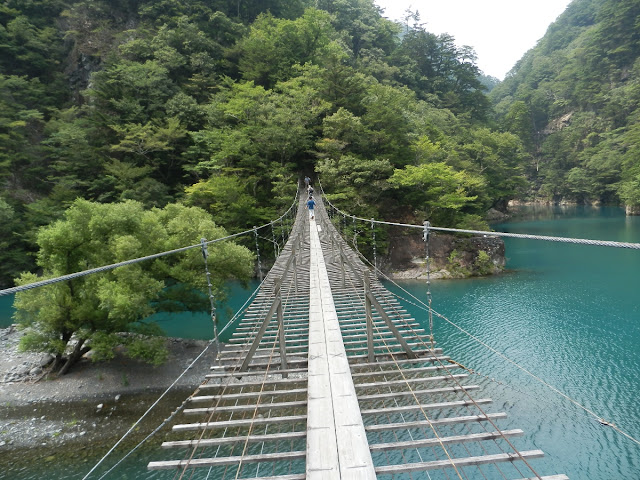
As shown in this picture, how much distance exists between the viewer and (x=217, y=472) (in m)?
5.24

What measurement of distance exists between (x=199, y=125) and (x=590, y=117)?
31928 mm

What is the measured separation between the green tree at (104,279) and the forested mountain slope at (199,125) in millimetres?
4816

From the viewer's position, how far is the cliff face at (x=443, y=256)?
1339 centimetres

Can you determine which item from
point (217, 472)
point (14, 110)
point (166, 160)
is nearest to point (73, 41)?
point (14, 110)

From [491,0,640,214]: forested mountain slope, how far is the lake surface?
1376 centimetres

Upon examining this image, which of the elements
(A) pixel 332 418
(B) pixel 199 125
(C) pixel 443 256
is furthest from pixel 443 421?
(B) pixel 199 125

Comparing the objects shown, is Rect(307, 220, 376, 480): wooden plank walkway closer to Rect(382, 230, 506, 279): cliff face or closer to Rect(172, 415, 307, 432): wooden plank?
Rect(172, 415, 307, 432): wooden plank

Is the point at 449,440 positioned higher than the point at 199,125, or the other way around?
the point at 199,125

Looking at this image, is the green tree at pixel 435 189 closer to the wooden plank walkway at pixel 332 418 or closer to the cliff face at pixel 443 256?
the cliff face at pixel 443 256

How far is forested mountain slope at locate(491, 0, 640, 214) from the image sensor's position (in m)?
24.1

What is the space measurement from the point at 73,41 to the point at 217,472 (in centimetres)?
2356

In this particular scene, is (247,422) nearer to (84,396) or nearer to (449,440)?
(449,440)

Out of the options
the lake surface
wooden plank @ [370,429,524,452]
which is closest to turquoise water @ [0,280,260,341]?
the lake surface

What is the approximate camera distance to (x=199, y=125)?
15.6m
